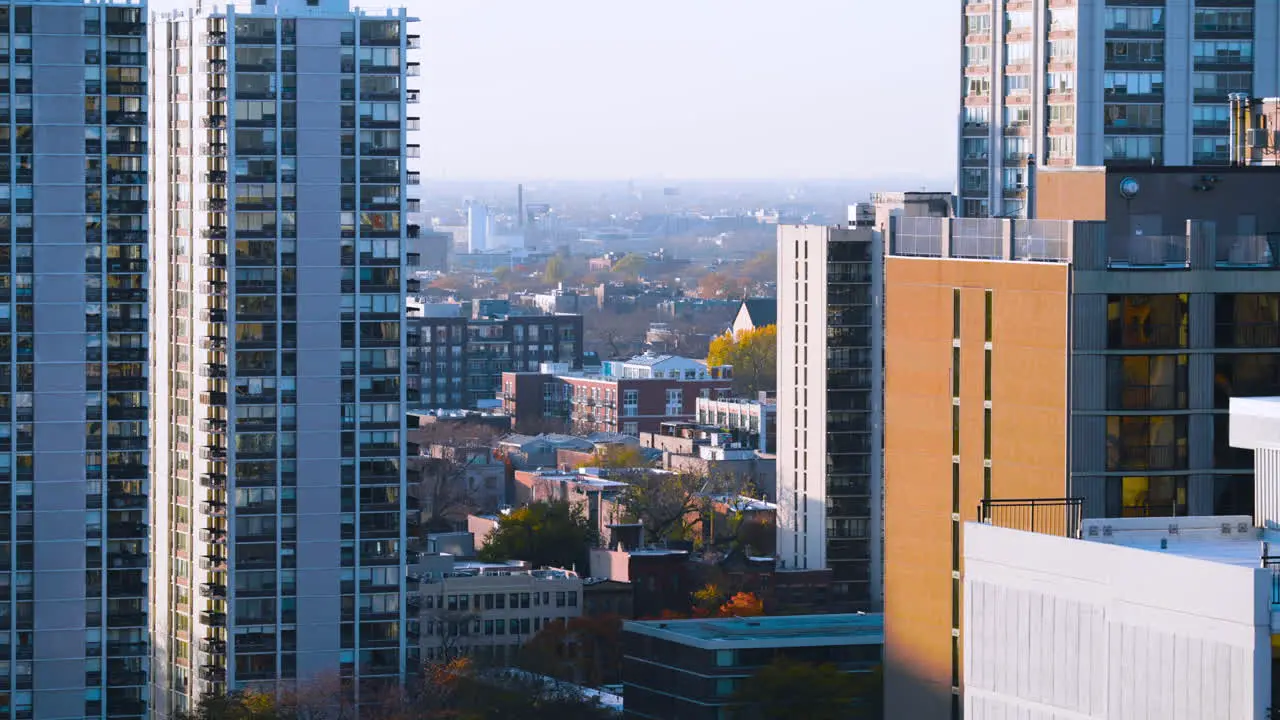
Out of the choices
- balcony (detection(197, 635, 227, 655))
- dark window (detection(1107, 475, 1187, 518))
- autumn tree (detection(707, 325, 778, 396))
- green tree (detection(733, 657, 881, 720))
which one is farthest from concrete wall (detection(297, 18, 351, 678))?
autumn tree (detection(707, 325, 778, 396))

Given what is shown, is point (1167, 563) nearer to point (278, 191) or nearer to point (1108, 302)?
point (1108, 302)

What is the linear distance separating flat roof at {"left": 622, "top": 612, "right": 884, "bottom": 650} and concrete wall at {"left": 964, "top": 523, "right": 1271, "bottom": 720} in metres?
41.5

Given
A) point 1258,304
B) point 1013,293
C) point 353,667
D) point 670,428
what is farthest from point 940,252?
point 670,428

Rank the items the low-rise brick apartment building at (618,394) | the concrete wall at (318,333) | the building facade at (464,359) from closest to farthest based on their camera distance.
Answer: the concrete wall at (318,333)
the low-rise brick apartment building at (618,394)
the building facade at (464,359)

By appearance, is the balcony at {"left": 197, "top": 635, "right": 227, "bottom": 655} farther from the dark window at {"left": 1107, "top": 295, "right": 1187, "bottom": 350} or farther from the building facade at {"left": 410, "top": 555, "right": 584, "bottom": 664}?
the dark window at {"left": 1107, "top": 295, "right": 1187, "bottom": 350}

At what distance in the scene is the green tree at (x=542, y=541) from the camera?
10062 centimetres

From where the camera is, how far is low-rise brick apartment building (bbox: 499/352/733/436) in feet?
536

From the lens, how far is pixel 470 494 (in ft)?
420

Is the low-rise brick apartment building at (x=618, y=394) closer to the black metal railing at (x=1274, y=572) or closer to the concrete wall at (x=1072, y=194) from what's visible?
the concrete wall at (x=1072, y=194)

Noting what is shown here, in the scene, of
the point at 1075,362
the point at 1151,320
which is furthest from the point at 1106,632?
the point at 1151,320

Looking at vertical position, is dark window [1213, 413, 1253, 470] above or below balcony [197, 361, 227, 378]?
below

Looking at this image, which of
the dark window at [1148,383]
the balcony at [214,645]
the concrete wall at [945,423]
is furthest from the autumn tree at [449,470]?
the dark window at [1148,383]

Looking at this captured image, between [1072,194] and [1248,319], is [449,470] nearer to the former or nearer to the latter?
[1072,194]

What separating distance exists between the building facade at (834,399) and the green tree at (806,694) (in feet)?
76.1
